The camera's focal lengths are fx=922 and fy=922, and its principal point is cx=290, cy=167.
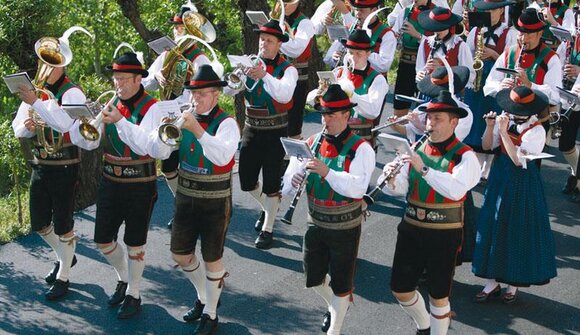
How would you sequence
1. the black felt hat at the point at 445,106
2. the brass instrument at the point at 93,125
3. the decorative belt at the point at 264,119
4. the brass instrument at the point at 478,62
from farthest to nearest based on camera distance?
1. the brass instrument at the point at 478,62
2. the decorative belt at the point at 264,119
3. the brass instrument at the point at 93,125
4. the black felt hat at the point at 445,106

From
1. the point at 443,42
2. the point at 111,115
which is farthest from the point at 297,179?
the point at 443,42

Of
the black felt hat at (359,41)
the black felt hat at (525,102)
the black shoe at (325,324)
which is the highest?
the black felt hat at (359,41)

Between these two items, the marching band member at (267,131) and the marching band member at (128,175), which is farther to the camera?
the marching band member at (267,131)

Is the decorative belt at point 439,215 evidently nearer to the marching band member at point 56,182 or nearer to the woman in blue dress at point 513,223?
the woman in blue dress at point 513,223

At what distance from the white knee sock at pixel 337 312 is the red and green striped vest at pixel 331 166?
0.79 meters

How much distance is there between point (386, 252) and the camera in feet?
30.7

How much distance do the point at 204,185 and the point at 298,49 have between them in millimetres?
3339

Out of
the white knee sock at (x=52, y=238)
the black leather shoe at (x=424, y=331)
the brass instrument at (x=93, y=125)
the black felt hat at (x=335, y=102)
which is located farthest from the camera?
the white knee sock at (x=52, y=238)

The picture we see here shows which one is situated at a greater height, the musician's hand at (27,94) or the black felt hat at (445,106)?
the black felt hat at (445,106)

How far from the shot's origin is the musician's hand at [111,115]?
741 cm

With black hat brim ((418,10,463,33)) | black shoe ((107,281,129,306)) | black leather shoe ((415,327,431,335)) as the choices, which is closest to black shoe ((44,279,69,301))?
black shoe ((107,281,129,306))

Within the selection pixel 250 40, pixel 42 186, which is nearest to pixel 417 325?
pixel 42 186

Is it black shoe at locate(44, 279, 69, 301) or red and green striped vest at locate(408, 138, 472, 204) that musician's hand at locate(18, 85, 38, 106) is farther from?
red and green striped vest at locate(408, 138, 472, 204)

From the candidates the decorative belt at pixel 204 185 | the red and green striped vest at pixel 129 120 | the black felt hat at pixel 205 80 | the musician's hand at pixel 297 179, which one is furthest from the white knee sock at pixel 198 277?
the black felt hat at pixel 205 80
